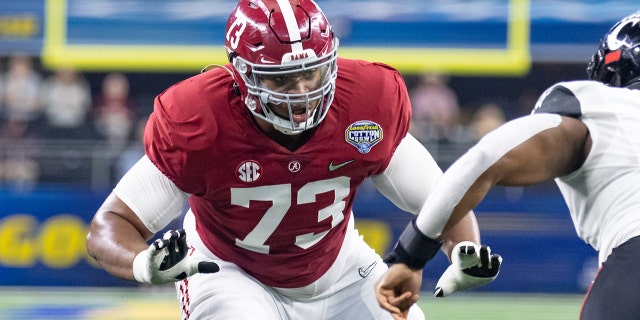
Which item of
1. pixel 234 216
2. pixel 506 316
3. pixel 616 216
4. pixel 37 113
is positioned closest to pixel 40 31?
pixel 37 113

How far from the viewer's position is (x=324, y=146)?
3.45m

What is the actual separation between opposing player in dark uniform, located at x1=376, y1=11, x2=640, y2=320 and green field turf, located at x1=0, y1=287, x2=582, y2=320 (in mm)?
4607

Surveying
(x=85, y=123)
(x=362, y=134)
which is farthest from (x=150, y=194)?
(x=85, y=123)

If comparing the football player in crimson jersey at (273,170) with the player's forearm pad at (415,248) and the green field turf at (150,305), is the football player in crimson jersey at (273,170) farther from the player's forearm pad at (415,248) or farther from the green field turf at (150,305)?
the green field turf at (150,305)

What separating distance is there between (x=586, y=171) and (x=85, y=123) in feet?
25.8

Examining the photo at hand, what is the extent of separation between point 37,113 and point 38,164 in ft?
2.48

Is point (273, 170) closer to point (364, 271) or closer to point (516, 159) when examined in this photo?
point (364, 271)

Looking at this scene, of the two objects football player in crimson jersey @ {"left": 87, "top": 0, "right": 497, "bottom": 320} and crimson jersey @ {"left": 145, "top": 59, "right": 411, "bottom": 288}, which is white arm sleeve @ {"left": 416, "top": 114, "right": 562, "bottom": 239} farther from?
crimson jersey @ {"left": 145, "top": 59, "right": 411, "bottom": 288}

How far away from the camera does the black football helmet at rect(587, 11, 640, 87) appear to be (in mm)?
2912

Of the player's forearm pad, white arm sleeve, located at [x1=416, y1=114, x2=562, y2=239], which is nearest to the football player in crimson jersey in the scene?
the player's forearm pad

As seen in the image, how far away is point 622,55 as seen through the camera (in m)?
2.94

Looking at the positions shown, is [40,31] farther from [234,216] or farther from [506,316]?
[234,216]

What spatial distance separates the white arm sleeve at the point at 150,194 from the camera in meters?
3.48

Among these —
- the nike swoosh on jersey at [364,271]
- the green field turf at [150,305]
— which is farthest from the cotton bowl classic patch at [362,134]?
the green field turf at [150,305]
